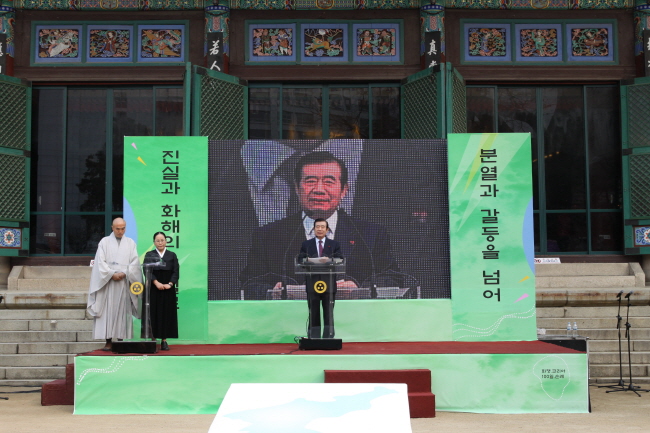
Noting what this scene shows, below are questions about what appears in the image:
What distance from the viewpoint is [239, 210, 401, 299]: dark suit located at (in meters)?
10.4

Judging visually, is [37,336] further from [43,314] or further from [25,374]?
[25,374]

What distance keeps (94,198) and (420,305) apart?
6635 mm

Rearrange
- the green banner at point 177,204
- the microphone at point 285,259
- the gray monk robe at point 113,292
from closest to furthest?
the gray monk robe at point 113,292, the green banner at point 177,204, the microphone at point 285,259

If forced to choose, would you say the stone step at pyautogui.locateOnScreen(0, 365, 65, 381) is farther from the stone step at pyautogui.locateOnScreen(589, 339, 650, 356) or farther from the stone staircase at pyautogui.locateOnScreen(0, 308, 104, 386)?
the stone step at pyautogui.locateOnScreen(589, 339, 650, 356)

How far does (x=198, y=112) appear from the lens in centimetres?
1271

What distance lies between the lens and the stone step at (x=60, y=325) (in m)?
11.5

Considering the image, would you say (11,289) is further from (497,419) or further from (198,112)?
(497,419)

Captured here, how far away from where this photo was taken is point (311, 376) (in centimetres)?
871

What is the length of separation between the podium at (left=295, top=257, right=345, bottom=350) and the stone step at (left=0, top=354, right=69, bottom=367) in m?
3.64

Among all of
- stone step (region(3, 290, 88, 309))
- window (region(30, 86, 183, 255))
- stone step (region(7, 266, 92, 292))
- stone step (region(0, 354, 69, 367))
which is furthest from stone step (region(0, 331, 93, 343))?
window (region(30, 86, 183, 255))

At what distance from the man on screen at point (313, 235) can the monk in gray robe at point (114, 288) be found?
4.98 ft

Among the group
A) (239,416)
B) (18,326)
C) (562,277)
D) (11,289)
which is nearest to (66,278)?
(11,289)

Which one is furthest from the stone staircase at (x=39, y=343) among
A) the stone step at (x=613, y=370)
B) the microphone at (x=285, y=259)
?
the stone step at (x=613, y=370)

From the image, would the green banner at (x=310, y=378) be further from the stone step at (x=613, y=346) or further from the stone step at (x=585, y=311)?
the stone step at (x=585, y=311)
